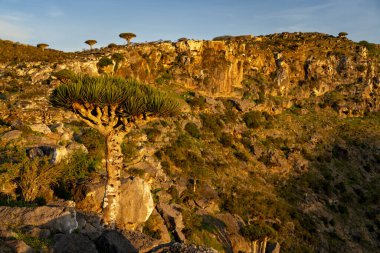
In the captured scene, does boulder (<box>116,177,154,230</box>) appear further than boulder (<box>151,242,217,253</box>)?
Yes

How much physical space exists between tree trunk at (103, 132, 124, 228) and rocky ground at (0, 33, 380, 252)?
666 mm

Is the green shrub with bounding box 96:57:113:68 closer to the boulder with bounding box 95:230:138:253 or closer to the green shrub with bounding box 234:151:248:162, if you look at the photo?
the green shrub with bounding box 234:151:248:162

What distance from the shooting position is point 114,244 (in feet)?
34.3

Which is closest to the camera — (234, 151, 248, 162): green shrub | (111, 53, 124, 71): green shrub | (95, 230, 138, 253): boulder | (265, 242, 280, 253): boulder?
(95, 230, 138, 253): boulder

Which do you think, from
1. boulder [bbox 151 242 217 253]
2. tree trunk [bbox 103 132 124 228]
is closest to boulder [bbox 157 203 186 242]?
tree trunk [bbox 103 132 124 228]

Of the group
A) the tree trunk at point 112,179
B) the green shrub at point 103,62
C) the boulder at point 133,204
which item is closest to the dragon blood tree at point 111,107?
the tree trunk at point 112,179

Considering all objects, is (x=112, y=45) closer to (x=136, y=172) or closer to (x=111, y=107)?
(x=136, y=172)

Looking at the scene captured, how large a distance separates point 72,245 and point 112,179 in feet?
19.4

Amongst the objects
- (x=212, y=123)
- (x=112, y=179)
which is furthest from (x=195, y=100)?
(x=112, y=179)

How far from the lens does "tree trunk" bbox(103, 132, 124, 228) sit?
15.1 m

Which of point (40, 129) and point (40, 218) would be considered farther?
point (40, 129)

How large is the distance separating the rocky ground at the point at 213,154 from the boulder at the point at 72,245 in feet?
0.14

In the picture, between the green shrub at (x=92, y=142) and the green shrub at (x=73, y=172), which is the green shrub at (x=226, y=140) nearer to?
the green shrub at (x=92, y=142)

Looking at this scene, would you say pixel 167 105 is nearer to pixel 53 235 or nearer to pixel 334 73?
pixel 53 235
